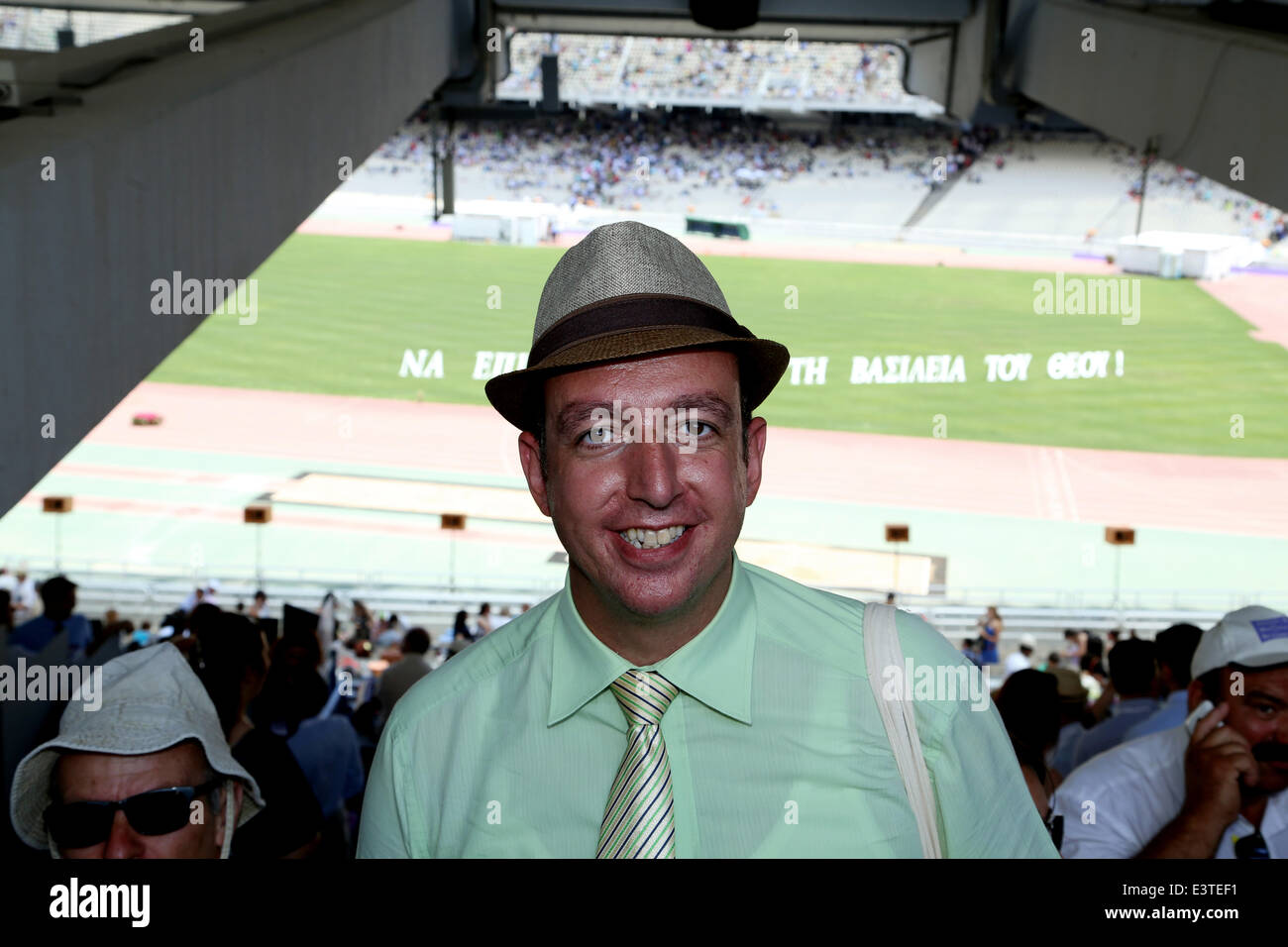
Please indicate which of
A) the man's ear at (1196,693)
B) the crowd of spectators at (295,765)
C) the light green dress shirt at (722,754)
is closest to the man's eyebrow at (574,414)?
the light green dress shirt at (722,754)

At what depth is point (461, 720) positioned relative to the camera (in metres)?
1.72

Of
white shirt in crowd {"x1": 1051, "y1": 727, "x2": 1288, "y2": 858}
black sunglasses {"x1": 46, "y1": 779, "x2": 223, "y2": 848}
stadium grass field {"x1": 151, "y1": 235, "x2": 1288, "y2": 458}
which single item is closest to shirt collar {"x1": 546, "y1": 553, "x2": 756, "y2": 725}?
black sunglasses {"x1": 46, "y1": 779, "x2": 223, "y2": 848}

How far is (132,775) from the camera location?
2232mm

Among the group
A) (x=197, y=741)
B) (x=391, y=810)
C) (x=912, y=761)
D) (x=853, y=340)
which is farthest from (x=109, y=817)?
(x=853, y=340)

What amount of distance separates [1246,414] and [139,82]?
27026 mm

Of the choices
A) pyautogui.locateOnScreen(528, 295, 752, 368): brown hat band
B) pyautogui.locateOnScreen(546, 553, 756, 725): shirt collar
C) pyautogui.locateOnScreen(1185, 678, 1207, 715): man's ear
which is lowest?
pyautogui.locateOnScreen(1185, 678, 1207, 715): man's ear

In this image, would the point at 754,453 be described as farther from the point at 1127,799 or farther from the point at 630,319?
the point at 1127,799

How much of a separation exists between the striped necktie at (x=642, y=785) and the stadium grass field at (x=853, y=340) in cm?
2282

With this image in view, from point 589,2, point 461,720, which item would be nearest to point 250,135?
point 461,720

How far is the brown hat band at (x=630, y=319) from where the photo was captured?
1.64 meters

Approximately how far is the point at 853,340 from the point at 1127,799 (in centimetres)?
2966

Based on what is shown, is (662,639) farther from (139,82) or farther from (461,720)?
Result: (139,82)

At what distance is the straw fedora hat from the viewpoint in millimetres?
1632

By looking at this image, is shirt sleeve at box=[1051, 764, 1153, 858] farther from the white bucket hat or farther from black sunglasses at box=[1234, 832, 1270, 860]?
the white bucket hat
